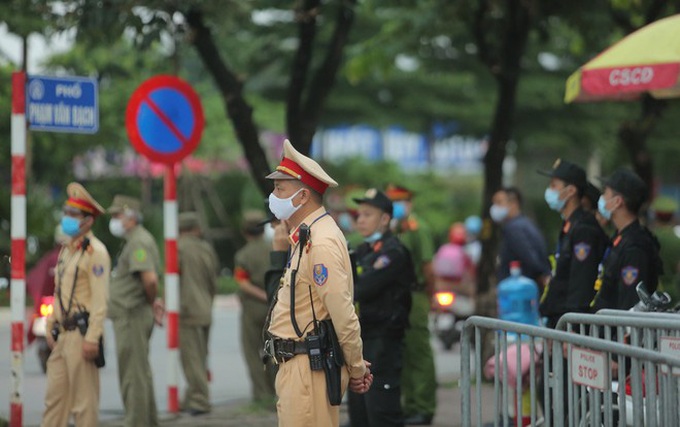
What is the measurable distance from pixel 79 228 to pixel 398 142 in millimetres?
54567

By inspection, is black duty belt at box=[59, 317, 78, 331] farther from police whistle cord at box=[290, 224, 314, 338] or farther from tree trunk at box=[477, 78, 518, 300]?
tree trunk at box=[477, 78, 518, 300]

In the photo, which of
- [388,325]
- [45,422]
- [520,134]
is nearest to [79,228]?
[45,422]

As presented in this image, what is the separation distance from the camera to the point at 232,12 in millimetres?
12062

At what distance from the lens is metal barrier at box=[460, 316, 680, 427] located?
5805 millimetres

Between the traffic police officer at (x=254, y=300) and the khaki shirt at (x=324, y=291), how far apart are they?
5535 mm

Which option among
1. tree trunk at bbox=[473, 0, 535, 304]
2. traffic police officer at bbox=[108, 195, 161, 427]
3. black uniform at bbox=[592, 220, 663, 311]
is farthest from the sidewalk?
black uniform at bbox=[592, 220, 663, 311]

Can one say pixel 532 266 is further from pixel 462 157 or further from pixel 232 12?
pixel 462 157

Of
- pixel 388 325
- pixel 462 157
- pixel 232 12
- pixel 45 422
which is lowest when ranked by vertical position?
pixel 45 422

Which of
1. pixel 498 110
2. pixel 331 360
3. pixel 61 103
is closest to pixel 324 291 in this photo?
pixel 331 360

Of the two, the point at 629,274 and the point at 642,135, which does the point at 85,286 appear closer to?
the point at 629,274

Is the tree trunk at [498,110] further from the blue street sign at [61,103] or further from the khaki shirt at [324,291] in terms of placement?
the khaki shirt at [324,291]

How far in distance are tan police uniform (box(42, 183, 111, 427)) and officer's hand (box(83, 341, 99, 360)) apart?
0.07 meters

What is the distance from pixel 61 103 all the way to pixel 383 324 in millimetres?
2961

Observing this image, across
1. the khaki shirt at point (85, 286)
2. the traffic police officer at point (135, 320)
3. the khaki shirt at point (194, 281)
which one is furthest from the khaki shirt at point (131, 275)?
the khaki shirt at point (194, 281)
